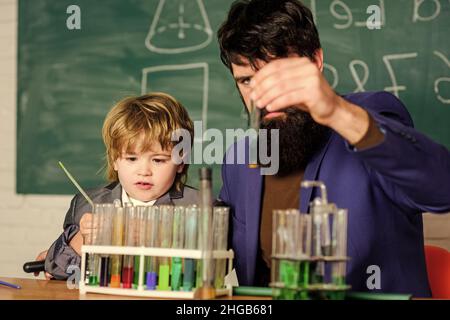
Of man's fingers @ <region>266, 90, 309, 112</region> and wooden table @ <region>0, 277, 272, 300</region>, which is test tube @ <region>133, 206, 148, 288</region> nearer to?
wooden table @ <region>0, 277, 272, 300</region>

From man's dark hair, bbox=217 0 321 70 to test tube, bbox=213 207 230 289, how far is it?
1.75 feet

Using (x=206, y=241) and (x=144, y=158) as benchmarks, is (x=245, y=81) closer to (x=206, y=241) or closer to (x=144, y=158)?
(x=144, y=158)

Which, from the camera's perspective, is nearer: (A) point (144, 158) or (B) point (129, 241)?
(B) point (129, 241)

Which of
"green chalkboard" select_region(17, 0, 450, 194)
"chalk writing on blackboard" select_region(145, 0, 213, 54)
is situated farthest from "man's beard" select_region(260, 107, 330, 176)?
"chalk writing on blackboard" select_region(145, 0, 213, 54)

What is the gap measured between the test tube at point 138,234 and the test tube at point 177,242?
7cm

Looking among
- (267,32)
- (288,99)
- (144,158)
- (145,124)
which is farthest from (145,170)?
(288,99)

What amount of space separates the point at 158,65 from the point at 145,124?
3.89 ft

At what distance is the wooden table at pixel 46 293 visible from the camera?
4.55 ft

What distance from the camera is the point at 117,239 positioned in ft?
4.66

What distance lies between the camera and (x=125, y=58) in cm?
327

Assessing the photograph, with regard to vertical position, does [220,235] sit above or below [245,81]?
below

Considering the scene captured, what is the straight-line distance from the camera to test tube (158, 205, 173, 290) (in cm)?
136

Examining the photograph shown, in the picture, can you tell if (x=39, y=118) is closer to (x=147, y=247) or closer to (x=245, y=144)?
(x=245, y=144)

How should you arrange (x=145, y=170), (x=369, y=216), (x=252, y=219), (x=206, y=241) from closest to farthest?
(x=206, y=241) < (x=369, y=216) < (x=252, y=219) < (x=145, y=170)
